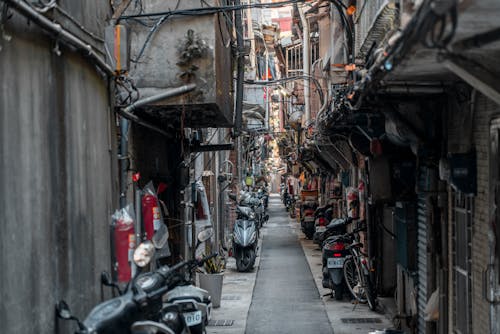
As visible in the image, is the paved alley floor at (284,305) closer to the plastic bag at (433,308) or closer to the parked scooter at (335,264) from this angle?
the parked scooter at (335,264)

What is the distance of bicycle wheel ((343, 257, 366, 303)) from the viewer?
1352 cm

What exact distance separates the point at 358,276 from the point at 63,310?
9.01 metres

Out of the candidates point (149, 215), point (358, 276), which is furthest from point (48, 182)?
point (358, 276)

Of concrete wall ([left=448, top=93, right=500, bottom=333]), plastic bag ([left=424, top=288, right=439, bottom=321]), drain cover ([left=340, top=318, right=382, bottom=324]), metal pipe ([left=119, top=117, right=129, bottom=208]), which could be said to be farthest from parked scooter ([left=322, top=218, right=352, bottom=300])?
concrete wall ([left=448, top=93, right=500, bottom=333])

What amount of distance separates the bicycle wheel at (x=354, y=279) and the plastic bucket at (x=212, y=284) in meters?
2.62

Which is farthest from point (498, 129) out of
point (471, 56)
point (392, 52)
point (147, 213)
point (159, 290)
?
point (147, 213)

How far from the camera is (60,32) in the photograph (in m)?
5.51

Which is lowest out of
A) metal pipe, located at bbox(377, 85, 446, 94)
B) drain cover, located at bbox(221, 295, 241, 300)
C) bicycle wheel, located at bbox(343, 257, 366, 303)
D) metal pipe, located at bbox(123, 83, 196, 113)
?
drain cover, located at bbox(221, 295, 241, 300)

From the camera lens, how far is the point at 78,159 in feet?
20.3

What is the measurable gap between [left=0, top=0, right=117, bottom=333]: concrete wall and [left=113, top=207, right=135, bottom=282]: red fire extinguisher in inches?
4.1

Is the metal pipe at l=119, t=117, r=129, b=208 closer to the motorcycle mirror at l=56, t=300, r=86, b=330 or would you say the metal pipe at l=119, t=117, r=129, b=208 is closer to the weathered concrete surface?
the motorcycle mirror at l=56, t=300, r=86, b=330

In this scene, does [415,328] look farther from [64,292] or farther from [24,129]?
[24,129]

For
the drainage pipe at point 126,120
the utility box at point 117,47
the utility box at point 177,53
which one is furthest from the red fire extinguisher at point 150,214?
the utility box at point 117,47

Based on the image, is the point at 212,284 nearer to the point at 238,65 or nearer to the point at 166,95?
the point at 238,65
